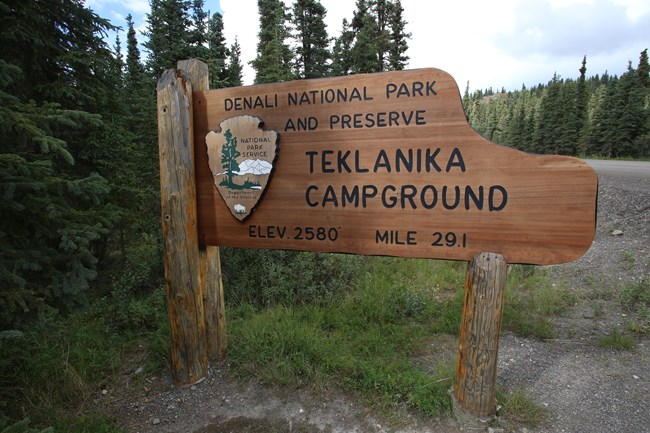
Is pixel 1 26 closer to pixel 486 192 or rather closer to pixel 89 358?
pixel 89 358

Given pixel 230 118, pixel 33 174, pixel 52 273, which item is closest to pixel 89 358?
pixel 52 273

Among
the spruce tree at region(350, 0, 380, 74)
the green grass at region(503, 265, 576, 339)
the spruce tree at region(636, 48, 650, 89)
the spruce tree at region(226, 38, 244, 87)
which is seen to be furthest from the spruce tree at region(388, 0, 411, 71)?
the spruce tree at region(636, 48, 650, 89)

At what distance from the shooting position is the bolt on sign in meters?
2.30

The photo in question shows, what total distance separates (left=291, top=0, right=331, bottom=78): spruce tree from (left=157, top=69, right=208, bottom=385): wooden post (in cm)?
2199

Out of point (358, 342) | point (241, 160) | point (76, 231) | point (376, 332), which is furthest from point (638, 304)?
point (76, 231)

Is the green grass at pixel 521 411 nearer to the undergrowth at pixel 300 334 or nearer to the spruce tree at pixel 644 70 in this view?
the undergrowth at pixel 300 334

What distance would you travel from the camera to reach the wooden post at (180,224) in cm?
306

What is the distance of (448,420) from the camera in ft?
8.77

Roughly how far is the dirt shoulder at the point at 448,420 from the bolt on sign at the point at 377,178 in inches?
52.3

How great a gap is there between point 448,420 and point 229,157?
281cm

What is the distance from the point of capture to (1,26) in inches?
185

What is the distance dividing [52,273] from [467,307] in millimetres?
3393

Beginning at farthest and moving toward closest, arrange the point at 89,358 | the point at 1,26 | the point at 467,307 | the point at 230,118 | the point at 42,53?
the point at 42,53
the point at 1,26
the point at 89,358
the point at 230,118
the point at 467,307

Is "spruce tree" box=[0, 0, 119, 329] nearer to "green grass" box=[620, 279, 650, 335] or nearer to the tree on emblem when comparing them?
the tree on emblem
